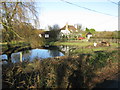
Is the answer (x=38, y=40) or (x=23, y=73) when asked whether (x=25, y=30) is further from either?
(x=23, y=73)

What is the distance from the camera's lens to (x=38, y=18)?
1054 centimetres

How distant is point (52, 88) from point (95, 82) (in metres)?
1.84

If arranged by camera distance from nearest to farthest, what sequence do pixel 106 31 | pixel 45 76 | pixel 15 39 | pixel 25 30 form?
pixel 45 76 < pixel 25 30 < pixel 15 39 < pixel 106 31

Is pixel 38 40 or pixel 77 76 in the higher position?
pixel 38 40

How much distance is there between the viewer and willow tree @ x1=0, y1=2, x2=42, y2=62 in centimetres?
899

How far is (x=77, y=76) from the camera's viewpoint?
14.6 ft

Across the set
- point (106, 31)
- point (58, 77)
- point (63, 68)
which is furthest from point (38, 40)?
point (106, 31)

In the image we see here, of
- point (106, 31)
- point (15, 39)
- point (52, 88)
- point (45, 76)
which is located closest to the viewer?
point (52, 88)

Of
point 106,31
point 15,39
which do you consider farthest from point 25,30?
point 106,31

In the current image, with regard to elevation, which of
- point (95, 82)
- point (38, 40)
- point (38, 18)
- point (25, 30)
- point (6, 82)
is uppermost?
point (38, 18)

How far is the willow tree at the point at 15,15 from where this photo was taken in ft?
29.5

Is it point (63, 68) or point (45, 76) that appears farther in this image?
point (63, 68)

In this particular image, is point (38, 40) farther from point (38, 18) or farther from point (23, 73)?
point (23, 73)

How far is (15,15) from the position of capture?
372 inches
